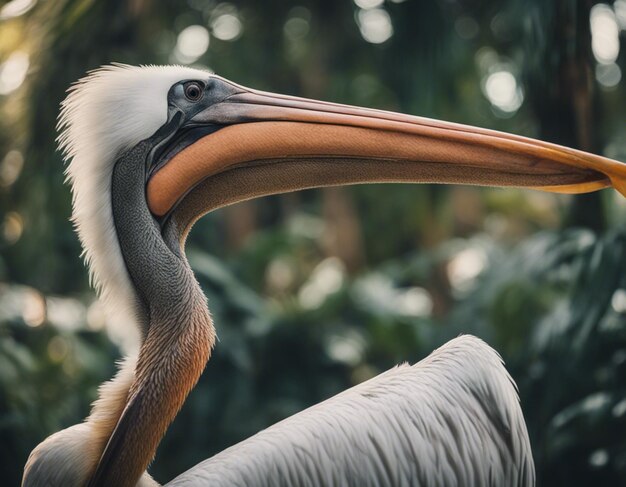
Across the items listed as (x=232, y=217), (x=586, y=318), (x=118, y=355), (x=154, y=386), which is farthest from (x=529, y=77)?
(x=232, y=217)

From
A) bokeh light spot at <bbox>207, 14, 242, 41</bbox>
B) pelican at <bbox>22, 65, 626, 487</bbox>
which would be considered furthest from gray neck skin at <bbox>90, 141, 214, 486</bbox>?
bokeh light spot at <bbox>207, 14, 242, 41</bbox>

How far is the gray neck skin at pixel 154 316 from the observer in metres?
2.79

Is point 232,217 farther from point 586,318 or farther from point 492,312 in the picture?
point 586,318

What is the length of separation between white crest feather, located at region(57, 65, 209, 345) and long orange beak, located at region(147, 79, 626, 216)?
0.15m

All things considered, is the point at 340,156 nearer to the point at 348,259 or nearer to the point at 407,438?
the point at 407,438

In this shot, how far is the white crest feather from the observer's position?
9.48 feet

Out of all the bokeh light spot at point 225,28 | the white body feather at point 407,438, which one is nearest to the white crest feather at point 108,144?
the white body feather at point 407,438

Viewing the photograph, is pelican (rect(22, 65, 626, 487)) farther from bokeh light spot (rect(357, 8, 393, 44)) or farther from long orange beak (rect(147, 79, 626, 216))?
bokeh light spot (rect(357, 8, 393, 44))

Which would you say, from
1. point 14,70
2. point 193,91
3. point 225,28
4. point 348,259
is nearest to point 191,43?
point 225,28

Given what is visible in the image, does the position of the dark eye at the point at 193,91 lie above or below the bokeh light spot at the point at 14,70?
below

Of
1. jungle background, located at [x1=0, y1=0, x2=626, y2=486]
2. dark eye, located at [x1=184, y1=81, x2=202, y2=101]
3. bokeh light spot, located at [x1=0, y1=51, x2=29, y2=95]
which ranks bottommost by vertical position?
jungle background, located at [x1=0, y1=0, x2=626, y2=486]

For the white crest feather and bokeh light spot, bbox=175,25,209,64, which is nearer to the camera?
the white crest feather

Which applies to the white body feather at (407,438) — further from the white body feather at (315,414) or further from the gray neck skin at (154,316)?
the gray neck skin at (154,316)

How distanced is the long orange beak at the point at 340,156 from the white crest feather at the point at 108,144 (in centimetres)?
15
